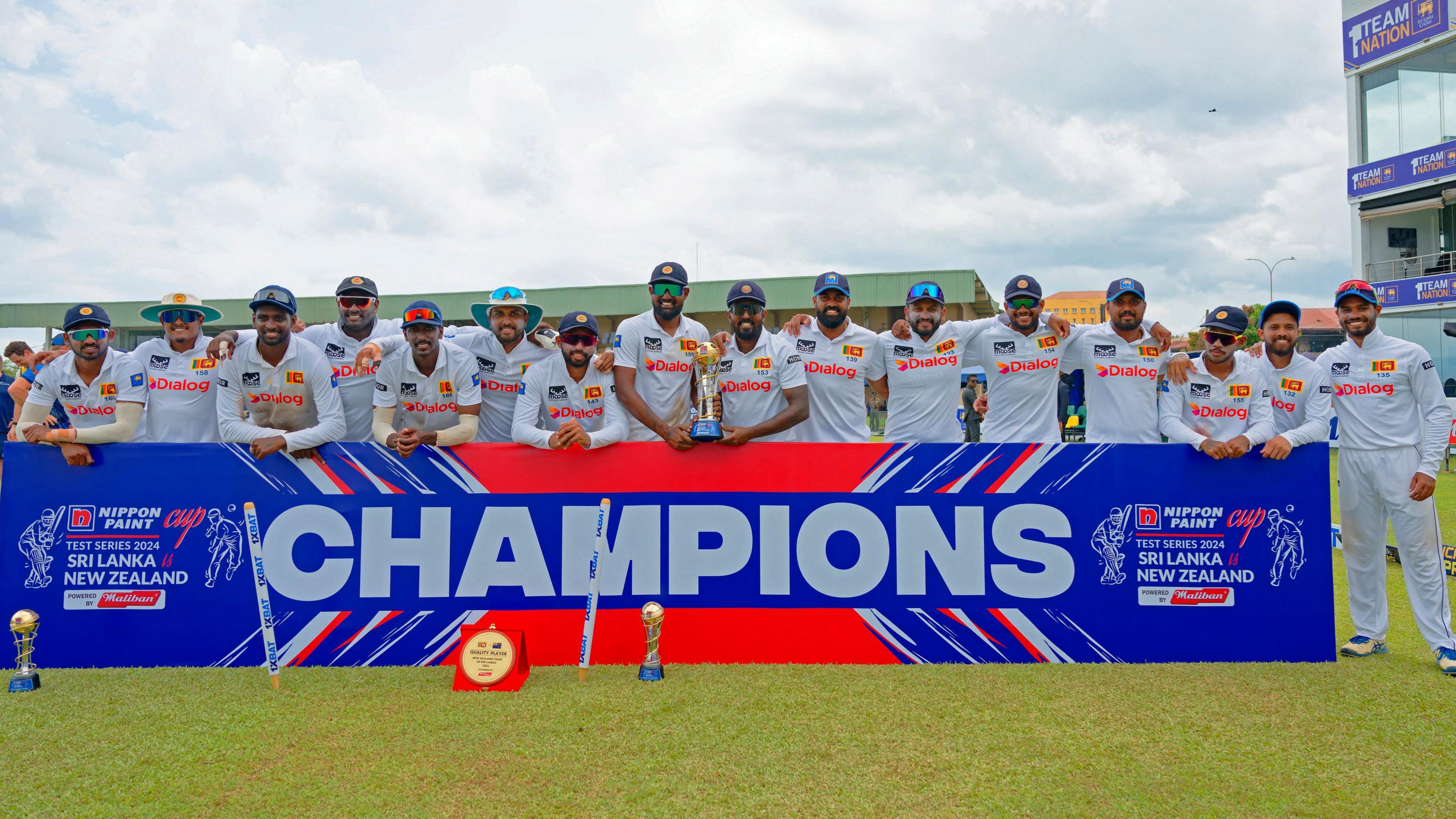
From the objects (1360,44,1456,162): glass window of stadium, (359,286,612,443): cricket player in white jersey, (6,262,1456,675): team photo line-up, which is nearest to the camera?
(6,262,1456,675): team photo line-up

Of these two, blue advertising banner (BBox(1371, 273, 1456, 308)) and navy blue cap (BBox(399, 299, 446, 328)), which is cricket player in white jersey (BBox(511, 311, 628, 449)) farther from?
blue advertising banner (BBox(1371, 273, 1456, 308))

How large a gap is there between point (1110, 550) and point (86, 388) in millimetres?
7358

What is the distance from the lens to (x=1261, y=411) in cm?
536

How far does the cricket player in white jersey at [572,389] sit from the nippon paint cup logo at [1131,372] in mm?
3568

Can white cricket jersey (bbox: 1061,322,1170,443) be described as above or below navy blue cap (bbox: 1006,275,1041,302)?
below

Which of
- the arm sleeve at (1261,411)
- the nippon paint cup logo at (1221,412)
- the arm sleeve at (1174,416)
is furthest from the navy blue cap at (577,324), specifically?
the arm sleeve at (1261,411)

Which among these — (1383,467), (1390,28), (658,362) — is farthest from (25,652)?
(1390,28)

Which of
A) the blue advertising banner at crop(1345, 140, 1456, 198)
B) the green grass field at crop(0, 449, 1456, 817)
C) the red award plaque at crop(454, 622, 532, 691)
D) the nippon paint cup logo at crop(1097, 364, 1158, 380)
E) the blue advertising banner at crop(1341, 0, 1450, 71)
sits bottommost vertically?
the green grass field at crop(0, 449, 1456, 817)

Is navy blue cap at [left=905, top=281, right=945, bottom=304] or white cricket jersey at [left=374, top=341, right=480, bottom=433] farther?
navy blue cap at [left=905, top=281, right=945, bottom=304]

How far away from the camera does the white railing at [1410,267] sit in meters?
28.6

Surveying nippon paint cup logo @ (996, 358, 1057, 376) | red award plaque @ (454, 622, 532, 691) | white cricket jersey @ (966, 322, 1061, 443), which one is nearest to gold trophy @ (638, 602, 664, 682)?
red award plaque @ (454, 622, 532, 691)

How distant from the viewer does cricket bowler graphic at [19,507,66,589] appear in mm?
4980

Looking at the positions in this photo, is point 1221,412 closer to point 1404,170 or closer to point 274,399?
point 274,399

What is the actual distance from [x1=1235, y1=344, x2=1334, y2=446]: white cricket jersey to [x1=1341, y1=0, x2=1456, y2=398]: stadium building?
28.1m
